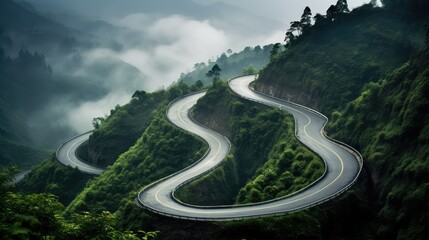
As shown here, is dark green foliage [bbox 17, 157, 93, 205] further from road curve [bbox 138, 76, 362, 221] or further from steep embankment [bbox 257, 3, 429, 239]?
steep embankment [bbox 257, 3, 429, 239]

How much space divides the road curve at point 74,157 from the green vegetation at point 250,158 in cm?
3512

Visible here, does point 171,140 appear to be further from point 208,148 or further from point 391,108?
point 391,108

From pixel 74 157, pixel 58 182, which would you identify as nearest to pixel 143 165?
pixel 58 182

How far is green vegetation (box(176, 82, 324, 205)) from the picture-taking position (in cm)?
6369

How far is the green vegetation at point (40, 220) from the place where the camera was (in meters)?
20.7

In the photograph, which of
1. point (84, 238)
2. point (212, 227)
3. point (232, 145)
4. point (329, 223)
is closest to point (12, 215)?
point (84, 238)

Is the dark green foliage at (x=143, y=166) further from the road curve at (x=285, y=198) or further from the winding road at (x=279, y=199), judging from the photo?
the winding road at (x=279, y=199)

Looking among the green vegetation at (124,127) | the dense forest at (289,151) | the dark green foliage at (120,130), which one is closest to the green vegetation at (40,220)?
the dense forest at (289,151)

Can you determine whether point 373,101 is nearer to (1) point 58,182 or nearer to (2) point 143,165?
(2) point 143,165

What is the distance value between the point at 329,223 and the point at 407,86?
28.2 m

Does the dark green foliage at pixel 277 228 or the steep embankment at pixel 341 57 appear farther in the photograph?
the steep embankment at pixel 341 57

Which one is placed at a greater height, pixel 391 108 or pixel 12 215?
pixel 391 108

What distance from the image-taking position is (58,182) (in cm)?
11731

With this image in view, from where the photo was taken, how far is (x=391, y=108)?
65875mm
